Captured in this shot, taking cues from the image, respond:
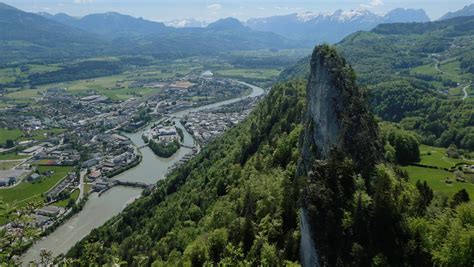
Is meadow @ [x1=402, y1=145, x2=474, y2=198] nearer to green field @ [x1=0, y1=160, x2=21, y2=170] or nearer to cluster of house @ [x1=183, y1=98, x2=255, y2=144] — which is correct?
cluster of house @ [x1=183, y1=98, x2=255, y2=144]

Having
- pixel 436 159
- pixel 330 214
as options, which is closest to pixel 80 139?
pixel 436 159

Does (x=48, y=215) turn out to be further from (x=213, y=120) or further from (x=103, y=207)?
(x=213, y=120)

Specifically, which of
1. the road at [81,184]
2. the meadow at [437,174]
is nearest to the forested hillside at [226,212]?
the meadow at [437,174]

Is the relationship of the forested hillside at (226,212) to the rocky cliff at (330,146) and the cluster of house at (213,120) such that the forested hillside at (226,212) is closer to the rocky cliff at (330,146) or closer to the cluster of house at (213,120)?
the rocky cliff at (330,146)

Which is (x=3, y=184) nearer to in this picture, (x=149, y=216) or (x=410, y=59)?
(x=149, y=216)

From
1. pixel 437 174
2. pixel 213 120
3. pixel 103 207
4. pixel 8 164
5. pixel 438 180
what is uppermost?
pixel 438 180

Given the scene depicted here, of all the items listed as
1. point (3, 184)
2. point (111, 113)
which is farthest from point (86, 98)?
point (3, 184)
